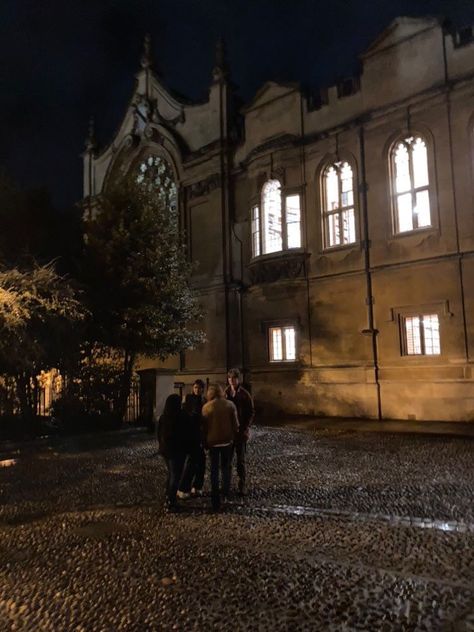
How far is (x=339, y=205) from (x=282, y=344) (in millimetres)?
5601

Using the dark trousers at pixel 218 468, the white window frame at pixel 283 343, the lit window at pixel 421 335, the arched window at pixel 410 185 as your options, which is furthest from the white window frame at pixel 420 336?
the dark trousers at pixel 218 468

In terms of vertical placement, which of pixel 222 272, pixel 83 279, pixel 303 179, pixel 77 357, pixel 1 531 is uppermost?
pixel 303 179

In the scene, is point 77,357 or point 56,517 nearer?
point 56,517

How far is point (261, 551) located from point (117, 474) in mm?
4767

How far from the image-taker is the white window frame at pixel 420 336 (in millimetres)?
16094

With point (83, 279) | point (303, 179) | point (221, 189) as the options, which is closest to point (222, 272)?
point (221, 189)

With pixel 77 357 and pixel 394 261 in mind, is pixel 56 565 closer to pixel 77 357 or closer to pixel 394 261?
pixel 77 357

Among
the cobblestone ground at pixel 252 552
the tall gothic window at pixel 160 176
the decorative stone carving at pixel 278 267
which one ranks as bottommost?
the cobblestone ground at pixel 252 552

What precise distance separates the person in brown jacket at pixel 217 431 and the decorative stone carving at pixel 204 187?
16531mm

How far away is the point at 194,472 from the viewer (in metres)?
7.43

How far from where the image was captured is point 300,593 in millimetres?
4188

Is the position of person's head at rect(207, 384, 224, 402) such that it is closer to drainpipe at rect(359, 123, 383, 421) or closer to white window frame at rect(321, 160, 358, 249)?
drainpipe at rect(359, 123, 383, 421)

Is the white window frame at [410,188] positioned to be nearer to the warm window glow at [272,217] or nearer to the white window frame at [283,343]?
the warm window glow at [272,217]

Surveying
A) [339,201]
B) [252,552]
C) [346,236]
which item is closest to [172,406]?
[252,552]
